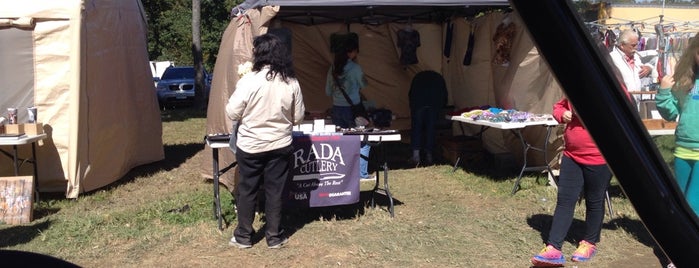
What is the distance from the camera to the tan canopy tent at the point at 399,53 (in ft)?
23.8

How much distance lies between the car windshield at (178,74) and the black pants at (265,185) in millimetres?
17605

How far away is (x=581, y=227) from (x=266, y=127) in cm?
315

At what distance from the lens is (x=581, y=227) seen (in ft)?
19.2

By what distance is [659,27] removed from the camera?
161cm

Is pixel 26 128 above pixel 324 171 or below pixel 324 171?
above

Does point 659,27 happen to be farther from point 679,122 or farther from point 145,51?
point 145,51

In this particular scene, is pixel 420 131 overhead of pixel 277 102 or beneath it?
beneath

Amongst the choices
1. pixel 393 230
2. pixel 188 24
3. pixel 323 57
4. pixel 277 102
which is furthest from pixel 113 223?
pixel 188 24

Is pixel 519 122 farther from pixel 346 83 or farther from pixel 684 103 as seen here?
pixel 684 103

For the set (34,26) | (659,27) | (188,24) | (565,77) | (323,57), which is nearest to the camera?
(565,77)

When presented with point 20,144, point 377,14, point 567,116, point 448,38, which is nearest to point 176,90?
point 377,14

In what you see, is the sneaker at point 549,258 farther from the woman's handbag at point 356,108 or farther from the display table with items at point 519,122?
the woman's handbag at point 356,108

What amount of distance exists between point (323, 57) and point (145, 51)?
2899mm

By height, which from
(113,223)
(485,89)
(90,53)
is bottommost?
(113,223)
